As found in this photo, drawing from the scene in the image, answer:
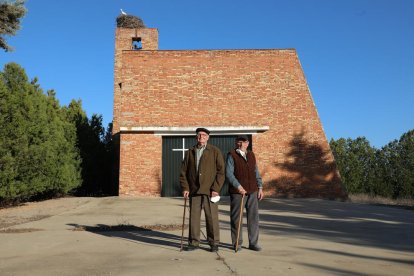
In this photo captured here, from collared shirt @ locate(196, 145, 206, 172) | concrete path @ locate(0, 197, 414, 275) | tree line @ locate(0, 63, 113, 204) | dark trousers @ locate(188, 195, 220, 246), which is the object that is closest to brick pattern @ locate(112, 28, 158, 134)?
tree line @ locate(0, 63, 113, 204)

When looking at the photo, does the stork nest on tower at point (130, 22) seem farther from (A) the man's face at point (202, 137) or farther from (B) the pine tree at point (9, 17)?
(A) the man's face at point (202, 137)

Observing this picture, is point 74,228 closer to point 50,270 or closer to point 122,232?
point 122,232

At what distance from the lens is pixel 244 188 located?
569 centimetres

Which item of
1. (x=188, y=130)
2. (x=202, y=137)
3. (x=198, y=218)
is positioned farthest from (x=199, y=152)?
(x=188, y=130)

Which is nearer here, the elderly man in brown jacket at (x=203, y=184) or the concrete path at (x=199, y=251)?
the concrete path at (x=199, y=251)

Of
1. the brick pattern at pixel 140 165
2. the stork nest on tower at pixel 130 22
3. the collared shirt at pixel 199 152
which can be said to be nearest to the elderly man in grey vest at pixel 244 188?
the collared shirt at pixel 199 152

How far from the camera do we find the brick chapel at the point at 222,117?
1700 centimetres

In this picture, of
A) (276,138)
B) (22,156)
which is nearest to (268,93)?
(276,138)

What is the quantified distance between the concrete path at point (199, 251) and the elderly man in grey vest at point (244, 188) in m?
0.27

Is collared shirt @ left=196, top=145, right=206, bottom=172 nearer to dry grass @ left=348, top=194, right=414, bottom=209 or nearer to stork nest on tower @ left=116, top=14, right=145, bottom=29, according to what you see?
dry grass @ left=348, top=194, right=414, bottom=209

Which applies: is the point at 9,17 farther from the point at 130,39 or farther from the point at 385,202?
the point at 385,202

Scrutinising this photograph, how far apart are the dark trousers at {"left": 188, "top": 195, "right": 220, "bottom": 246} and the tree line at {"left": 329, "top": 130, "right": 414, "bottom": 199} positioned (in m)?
30.9

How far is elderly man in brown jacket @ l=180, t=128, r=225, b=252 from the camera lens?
5.53 metres

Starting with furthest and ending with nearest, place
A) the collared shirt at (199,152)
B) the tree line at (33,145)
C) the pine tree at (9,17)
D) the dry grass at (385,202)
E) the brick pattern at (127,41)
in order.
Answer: the brick pattern at (127,41)
the dry grass at (385,202)
the tree line at (33,145)
the pine tree at (9,17)
the collared shirt at (199,152)
